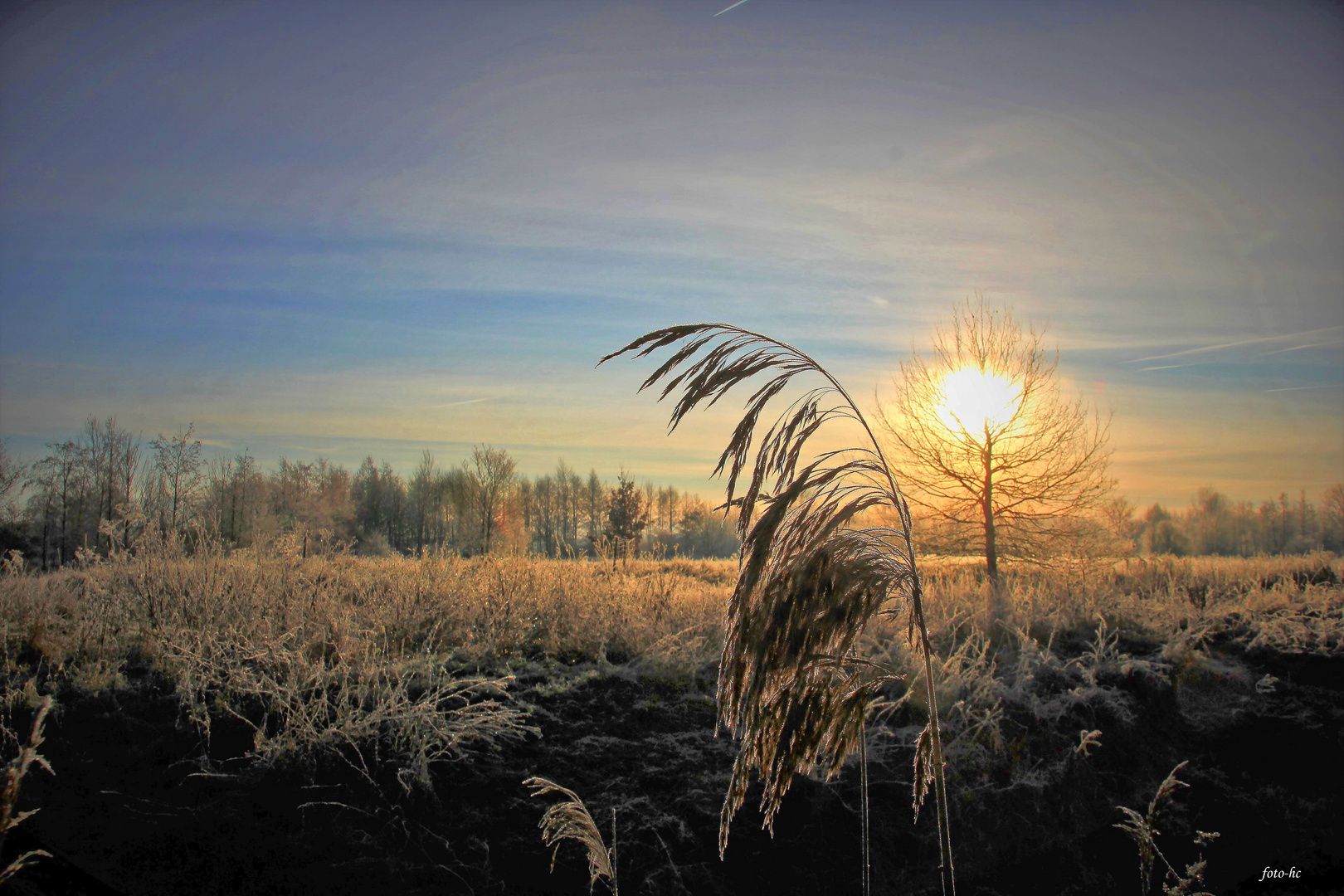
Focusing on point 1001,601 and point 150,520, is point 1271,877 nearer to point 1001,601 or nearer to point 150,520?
point 1001,601

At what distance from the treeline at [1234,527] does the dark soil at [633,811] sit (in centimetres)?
4904

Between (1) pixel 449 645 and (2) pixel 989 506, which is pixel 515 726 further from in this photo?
(2) pixel 989 506

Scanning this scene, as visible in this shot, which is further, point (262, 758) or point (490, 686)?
point (490, 686)

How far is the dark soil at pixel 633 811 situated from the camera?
2.76m

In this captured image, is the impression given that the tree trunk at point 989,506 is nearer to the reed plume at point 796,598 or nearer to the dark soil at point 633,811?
the dark soil at point 633,811

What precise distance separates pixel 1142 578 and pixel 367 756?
13.2 m

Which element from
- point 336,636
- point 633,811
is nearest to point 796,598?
point 633,811

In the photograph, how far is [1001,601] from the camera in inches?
354

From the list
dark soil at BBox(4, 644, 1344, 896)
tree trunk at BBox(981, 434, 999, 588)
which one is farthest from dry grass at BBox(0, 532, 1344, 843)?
tree trunk at BBox(981, 434, 999, 588)

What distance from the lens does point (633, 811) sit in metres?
3.32

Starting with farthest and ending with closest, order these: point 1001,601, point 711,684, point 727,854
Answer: point 1001,601, point 711,684, point 727,854

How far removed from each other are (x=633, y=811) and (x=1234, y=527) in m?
77.8

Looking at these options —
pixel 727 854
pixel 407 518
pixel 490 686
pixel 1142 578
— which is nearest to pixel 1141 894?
pixel 727 854

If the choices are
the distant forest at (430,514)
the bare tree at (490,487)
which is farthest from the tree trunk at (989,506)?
the bare tree at (490,487)
